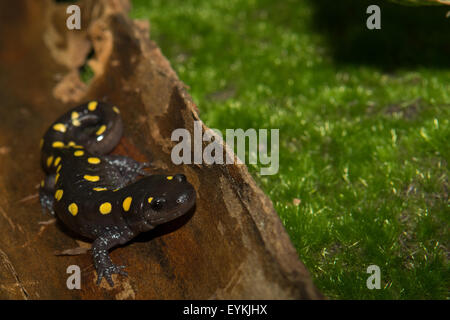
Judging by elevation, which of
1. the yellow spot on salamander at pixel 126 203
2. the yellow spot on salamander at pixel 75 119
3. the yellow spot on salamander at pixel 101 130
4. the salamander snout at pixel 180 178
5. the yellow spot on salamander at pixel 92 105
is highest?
the yellow spot on salamander at pixel 92 105

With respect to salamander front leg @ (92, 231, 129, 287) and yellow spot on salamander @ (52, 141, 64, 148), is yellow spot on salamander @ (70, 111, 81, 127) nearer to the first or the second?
yellow spot on salamander @ (52, 141, 64, 148)

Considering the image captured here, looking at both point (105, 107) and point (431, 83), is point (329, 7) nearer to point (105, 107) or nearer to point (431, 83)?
point (431, 83)

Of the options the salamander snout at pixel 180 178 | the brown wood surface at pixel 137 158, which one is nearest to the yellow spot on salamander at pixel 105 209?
the brown wood surface at pixel 137 158

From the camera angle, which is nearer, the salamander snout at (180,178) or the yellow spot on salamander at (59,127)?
the salamander snout at (180,178)

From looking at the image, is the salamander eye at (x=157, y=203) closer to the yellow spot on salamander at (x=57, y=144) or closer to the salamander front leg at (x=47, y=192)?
the salamander front leg at (x=47, y=192)
